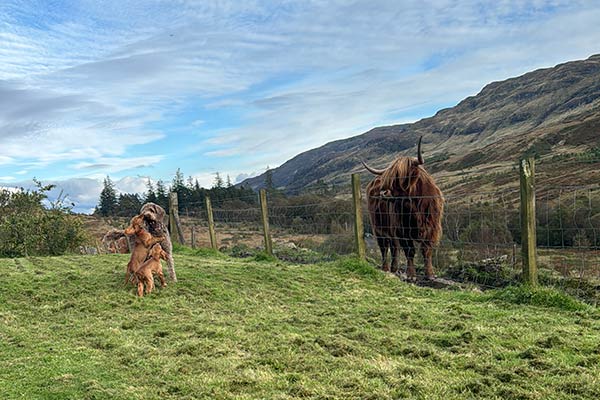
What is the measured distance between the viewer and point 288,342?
15.9 feet

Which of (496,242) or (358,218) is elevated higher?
(358,218)

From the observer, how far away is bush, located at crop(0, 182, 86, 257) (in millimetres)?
15367

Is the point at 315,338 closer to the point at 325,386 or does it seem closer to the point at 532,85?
the point at 325,386

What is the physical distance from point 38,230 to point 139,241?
9.45 m

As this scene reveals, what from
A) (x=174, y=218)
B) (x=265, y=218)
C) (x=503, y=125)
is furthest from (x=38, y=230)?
(x=503, y=125)

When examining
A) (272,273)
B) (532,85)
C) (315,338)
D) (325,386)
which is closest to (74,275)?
(272,273)

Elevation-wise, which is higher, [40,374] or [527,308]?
[40,374]

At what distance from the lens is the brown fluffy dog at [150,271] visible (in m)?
7.77

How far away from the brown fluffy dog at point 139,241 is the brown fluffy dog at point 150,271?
0.36 feet

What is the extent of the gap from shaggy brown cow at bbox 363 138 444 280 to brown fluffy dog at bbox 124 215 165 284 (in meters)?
4.08

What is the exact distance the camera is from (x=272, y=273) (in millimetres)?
8953

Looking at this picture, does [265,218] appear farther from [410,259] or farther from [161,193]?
[161,193]

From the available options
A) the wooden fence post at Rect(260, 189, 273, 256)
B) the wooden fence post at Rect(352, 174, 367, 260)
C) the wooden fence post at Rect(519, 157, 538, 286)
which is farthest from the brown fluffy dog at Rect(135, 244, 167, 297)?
the wooden fence post at Rect(519, 157, 538, 286)

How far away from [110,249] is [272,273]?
29.5ft
